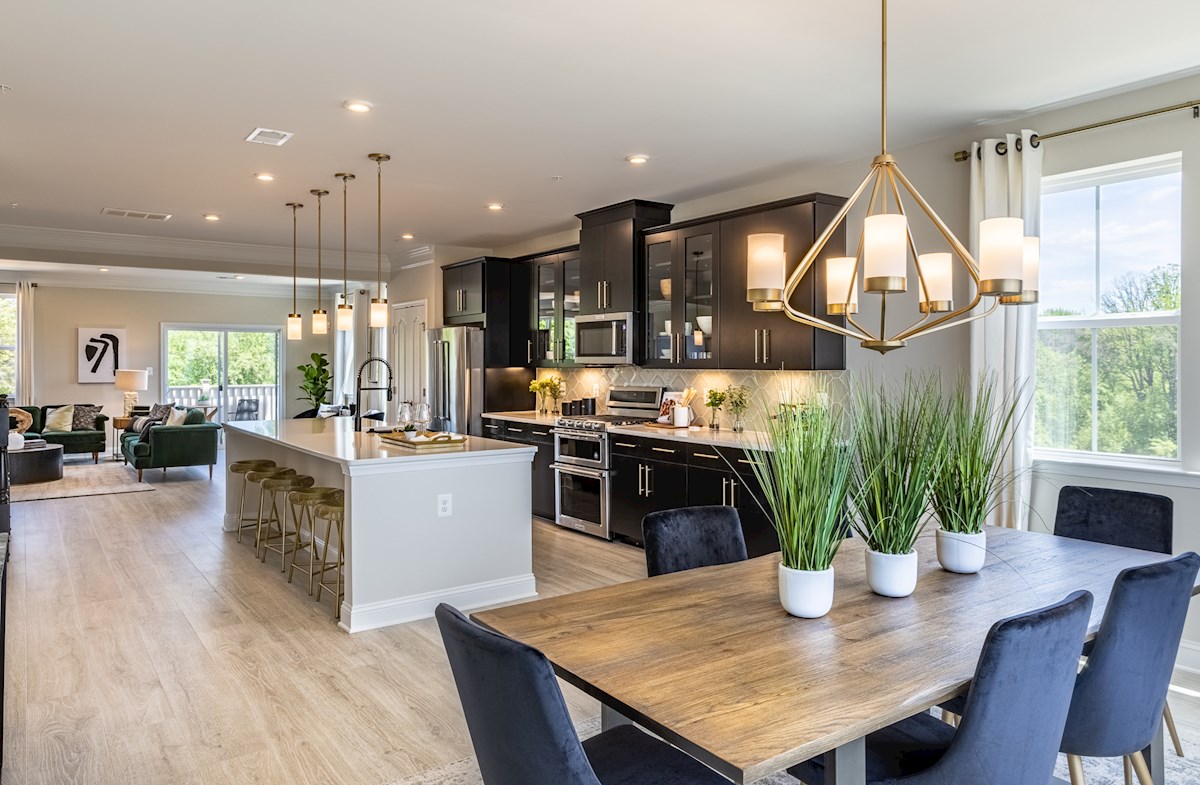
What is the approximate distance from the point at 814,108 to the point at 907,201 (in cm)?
106

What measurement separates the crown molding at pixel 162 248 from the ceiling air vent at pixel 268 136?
394cm

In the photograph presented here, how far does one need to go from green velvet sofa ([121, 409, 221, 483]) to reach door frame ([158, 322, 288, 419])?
2.65 meters

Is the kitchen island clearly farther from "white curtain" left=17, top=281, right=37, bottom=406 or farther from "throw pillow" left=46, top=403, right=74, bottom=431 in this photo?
"white curtain" left=17, top=281, right=37, bottom=406

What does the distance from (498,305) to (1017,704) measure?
6.40 m

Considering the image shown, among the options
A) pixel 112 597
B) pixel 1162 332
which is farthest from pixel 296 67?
pixel 1162 332

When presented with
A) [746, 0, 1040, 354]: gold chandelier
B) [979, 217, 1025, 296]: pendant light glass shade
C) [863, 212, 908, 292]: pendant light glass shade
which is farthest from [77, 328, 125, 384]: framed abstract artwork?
[979, 217, 1025, 296]: pendant light glass shade

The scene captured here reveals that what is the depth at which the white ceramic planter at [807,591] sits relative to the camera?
1881 millimetres

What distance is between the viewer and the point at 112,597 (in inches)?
177

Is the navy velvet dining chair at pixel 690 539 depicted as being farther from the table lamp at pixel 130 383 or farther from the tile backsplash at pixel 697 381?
the table lamp at pixel 130 383

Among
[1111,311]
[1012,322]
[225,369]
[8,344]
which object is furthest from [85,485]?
[1111,311]

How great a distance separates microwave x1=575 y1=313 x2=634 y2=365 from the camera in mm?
6112

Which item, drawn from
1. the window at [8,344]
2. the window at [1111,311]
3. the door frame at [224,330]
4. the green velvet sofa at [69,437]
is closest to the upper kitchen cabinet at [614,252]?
the window at [1111,311]

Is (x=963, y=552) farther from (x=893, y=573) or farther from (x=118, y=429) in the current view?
(x=118, y=429)

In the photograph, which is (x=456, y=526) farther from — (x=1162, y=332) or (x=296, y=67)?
(x=1162, y=332)
